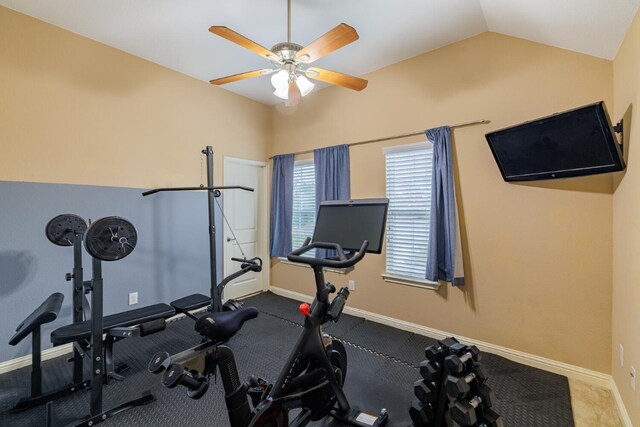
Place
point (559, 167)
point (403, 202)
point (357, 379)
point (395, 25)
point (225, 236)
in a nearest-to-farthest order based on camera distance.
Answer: point (559, 167), point (357, 379), point (395, 25), point (403, 202), point (225, 236)

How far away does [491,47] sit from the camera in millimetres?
2738

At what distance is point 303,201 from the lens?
438cm

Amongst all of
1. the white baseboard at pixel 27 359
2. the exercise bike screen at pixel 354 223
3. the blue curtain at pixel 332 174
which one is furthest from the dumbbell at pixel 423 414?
the white baseboard at pixel 27 359

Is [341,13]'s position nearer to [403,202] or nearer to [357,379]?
[403,202]

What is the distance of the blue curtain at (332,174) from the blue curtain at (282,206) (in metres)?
0.56

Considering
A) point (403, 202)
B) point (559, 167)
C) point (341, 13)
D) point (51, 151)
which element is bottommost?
point (403, 202)

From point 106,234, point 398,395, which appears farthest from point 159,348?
point 398,395

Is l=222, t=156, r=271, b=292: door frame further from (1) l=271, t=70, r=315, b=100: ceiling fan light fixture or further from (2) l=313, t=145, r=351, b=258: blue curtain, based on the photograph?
(1) l=271, t=70, r=315, b=100: ceiling fan light fixture

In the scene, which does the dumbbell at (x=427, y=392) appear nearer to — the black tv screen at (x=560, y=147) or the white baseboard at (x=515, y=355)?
the white baseboard at (x=515, y=355)

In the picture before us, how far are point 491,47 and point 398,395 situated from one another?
3.16 metres

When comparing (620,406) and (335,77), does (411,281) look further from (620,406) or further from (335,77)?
(335,77)

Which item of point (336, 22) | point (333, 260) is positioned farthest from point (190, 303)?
point (336, 22)

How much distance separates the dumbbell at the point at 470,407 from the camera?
1.44 metres

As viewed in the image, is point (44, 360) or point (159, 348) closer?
point (44, 360)
